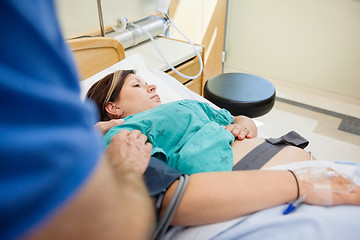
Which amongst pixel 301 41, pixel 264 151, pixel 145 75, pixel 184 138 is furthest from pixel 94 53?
pixel 301 41

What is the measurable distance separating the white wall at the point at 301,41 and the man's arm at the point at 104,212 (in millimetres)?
2939

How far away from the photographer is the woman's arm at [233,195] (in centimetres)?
74

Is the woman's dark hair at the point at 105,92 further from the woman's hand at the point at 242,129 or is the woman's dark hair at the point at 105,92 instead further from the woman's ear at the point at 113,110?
the woman's hand at the point at 242,129

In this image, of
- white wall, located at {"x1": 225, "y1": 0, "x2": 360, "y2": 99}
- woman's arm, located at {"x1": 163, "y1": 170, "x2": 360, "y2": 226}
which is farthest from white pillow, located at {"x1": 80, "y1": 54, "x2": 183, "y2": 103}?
white wall, located at {"x1": 225, "y1": 0, "x2": 360, "y2": 99}

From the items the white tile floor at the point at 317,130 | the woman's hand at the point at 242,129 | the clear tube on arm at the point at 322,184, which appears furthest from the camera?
the white tile floor at the point at 317,130

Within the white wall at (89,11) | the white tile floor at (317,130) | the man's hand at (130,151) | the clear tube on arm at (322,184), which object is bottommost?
the white tile floor at (317,130)

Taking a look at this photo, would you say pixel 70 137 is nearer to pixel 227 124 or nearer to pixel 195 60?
pixel 227 124

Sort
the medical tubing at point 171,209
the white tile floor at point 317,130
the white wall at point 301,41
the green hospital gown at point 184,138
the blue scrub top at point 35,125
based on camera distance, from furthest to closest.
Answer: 1. the white wall at point 301,41
2. the white tile floor at point 317,130
3. the green hospital gown at point 184,138
4. the medical tubing at point 171,209
5. the blue scrub top at point 35,125

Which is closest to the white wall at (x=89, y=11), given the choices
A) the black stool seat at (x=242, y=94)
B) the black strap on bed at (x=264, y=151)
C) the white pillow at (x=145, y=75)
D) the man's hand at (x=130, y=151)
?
the white pillow at (x=145, y=75)

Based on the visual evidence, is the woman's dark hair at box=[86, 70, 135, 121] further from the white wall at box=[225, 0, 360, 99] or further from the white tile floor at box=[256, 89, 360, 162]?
the white wall at box=[225, 0, 360, 99]

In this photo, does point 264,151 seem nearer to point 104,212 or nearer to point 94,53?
point 104,212

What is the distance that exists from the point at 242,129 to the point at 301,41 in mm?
2070

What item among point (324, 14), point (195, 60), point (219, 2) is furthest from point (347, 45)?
point (195, 60)

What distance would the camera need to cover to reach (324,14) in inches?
107
